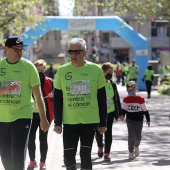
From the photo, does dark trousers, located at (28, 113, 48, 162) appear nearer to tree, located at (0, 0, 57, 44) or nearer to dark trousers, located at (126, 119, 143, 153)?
dark trousers, located at (126, 119, 143, 153)

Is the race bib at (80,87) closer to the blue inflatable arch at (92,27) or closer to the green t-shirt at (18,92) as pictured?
the green t-shirt at (18,92)

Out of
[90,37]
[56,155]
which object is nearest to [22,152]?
[56,155]

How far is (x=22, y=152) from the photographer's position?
7191 millimetres

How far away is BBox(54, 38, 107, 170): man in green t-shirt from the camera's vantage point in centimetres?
760

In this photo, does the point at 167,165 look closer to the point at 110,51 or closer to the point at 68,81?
A: the point at 68,81

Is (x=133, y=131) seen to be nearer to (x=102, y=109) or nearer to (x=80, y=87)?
(x=102, y=109)

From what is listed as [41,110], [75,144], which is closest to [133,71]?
[75,144]

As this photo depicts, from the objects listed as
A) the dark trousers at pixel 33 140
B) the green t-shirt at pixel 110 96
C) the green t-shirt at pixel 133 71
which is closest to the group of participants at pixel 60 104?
the dark trousers at pixel 33 140

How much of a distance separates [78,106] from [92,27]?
3115cm

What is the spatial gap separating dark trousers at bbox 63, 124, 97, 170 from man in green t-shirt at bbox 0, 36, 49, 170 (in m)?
0.35

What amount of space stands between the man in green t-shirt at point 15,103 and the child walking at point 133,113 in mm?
4365

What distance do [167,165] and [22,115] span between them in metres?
4.25

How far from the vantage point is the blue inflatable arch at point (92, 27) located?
3806 centimetres

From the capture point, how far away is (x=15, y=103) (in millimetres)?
7355
